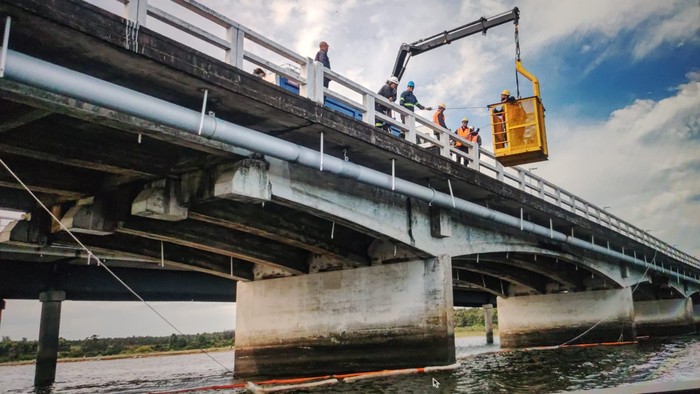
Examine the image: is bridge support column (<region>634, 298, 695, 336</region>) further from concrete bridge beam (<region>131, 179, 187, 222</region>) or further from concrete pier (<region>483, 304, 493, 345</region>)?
concrete bridge beam (<region>131, 179, 187, 222</region>)

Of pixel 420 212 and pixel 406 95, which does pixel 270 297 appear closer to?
pixel 420 212

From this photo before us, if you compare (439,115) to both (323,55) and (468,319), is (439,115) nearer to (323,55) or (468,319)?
(323,55)

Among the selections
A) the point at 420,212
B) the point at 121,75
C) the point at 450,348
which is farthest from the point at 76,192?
the point at 450,348

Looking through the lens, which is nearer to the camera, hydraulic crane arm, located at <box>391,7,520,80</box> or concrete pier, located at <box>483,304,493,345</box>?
hydraulic crane arm, located at <box>391,7,520,80</box>

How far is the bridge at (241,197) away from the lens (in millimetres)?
7836

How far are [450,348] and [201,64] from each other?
980 centimetres

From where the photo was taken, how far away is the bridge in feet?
25.7

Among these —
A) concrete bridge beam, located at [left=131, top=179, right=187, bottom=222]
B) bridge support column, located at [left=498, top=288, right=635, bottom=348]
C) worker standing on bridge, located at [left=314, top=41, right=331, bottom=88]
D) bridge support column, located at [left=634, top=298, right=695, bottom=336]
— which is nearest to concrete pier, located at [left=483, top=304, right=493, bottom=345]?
bridge support column, located at [left=634, top=298, right=695, bottom=336]

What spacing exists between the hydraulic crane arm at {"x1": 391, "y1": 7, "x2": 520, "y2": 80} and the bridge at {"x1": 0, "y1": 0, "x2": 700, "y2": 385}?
22.3 ft

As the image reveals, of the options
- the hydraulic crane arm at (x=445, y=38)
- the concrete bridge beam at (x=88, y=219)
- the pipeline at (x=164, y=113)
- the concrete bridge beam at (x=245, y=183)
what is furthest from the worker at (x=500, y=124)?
the concrete bridge beam at (x=88, y=219)

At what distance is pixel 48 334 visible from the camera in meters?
20.3

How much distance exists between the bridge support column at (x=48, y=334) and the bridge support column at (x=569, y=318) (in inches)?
915

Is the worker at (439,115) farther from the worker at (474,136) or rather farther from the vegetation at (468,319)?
the vegetation at (468,319)

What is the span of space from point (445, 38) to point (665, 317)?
109ft
